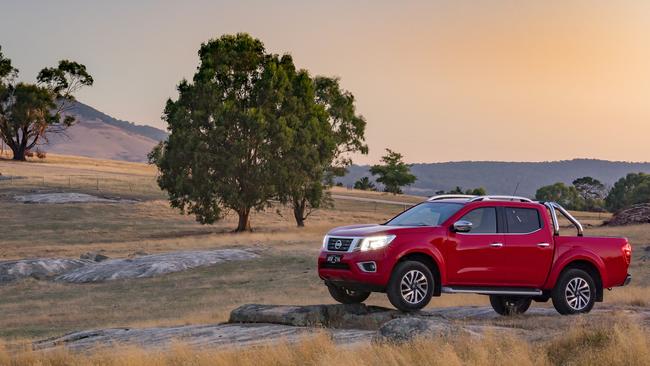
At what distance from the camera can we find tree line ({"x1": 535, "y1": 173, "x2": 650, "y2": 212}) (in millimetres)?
121750

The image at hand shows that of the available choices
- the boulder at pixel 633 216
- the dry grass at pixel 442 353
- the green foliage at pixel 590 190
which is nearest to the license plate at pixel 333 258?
the dry grass at pixel 442 353

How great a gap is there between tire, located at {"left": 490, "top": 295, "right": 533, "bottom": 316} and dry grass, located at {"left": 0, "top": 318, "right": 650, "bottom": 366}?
13.2 ft

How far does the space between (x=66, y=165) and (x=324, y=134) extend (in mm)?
57301

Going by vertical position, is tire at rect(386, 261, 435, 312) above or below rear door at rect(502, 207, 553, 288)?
below

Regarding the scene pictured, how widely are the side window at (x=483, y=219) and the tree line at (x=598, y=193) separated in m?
105

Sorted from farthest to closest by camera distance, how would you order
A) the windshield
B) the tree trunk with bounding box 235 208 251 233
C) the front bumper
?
the tree trunk with bounding box 235 208 251 233
the windshield
the front bumper

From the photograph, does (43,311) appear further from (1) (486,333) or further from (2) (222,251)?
(1) (486,333)

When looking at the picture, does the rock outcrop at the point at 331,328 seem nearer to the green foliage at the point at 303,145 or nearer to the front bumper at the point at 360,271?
the front bumper at the point at 360,271

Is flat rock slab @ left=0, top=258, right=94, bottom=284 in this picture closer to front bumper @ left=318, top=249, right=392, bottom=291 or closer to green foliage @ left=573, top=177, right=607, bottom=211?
front bumper @ left=318, top=249, right=392, bottom=291

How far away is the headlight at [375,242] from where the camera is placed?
15.4 m

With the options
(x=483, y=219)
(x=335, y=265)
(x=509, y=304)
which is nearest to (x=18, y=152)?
(x=509, y=304)

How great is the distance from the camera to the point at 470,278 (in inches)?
632

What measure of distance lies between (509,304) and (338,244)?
165 inches

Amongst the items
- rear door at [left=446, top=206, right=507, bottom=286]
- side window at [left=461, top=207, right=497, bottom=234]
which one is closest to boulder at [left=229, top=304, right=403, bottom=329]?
rear door at [left=446, top=206, right=507, bottom=286]
